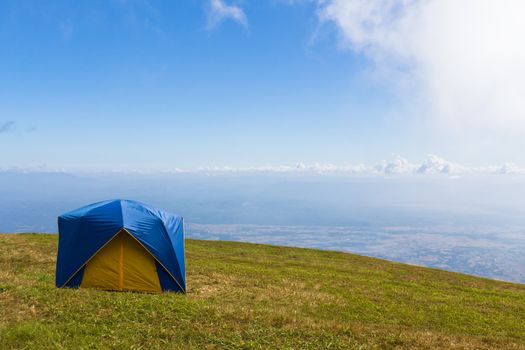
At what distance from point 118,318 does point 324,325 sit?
22.4 ft

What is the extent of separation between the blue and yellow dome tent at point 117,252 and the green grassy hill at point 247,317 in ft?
4.69

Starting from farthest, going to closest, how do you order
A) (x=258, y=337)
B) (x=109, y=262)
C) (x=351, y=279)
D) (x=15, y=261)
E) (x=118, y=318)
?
1. (x=351, y=279)
2. (x=15, y=261)
3. (x=109, y=262)
4. (x=118, y=318)
5. (x=258, y=337)

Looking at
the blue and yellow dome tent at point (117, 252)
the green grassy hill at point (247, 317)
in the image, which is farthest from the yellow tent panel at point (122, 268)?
the green grassy hill at point (247, 317)

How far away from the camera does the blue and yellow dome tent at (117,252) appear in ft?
50.5

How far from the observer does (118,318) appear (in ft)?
34.9

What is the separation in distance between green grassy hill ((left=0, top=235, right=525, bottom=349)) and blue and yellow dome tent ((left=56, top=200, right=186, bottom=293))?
1.43 meters

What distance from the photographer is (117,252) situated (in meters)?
15.6

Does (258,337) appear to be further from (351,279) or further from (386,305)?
(351,279)

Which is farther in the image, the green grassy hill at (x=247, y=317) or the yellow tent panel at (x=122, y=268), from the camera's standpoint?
the yellow tent panel at (x=122, y=268)

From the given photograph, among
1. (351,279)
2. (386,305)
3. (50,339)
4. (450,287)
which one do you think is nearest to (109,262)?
(50,339)

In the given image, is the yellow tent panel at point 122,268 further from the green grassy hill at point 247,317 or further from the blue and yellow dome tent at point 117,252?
the green grassy hill at point 247,317

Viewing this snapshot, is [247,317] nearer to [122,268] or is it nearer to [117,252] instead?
[122,268]

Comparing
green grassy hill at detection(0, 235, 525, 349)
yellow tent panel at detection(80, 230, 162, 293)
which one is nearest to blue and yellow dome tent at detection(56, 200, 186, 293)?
yellow tent panel at detection(80, 230, 162, 293)

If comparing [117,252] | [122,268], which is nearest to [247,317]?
[122,268]
